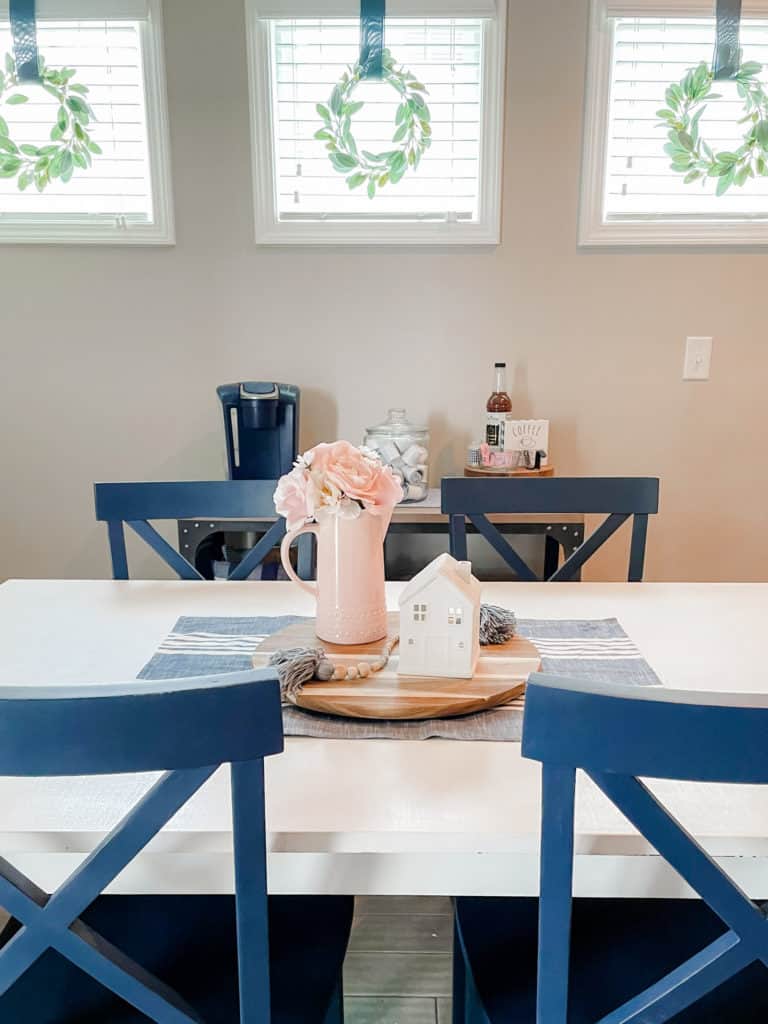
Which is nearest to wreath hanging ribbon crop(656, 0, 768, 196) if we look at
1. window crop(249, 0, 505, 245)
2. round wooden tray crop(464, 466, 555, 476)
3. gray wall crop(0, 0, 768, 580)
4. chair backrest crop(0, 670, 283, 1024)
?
gray wall crop(0, 0, 768, 580)

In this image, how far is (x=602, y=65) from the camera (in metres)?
2.32

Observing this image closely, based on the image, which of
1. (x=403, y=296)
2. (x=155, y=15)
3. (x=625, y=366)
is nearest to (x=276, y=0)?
(x=155, y=15)

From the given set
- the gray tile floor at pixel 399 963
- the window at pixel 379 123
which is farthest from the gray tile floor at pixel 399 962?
the window at pixel 379 123

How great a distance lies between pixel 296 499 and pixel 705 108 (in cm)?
212

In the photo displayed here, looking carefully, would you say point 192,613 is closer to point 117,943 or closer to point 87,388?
point 117,943

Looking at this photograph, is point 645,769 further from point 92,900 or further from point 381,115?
point 381,115

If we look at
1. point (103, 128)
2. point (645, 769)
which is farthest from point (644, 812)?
point (103, 128)

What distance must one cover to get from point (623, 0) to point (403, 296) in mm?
1065

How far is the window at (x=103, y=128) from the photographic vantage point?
7.61 ft

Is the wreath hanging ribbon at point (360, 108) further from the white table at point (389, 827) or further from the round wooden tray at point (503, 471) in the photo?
the white table at point (389, 827)

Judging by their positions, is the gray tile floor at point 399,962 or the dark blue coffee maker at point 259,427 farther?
the dark blue coffee maker at point 259,427

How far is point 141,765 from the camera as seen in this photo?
60 cm

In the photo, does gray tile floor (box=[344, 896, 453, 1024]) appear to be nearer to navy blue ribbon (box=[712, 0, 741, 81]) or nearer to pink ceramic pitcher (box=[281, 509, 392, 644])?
pink ceramic pitcher (box=[281, 509, 392, 644])

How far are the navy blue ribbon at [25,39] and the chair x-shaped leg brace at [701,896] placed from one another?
266cm
